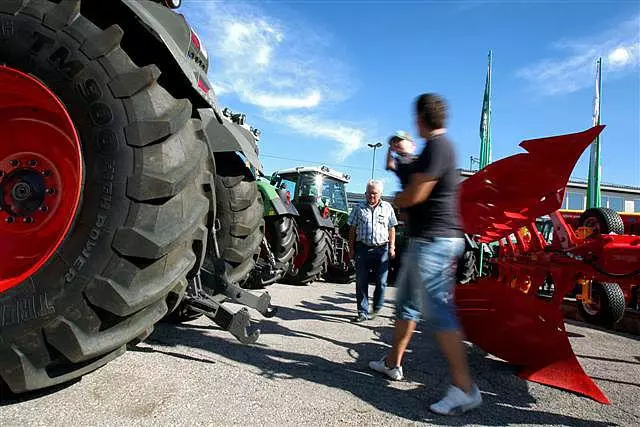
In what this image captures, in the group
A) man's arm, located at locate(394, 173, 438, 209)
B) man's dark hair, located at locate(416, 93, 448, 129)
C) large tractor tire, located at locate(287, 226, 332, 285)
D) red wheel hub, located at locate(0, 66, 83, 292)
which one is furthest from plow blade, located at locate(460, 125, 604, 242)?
large tractor tire, located at locate(287, 226, 332, 285)

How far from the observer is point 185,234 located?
1826 mm

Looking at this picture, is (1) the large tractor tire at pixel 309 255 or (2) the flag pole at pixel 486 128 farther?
(2) the flag pole at pixel 486 128

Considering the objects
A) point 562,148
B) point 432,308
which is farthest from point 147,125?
point 562,148

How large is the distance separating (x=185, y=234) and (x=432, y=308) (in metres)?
1.38

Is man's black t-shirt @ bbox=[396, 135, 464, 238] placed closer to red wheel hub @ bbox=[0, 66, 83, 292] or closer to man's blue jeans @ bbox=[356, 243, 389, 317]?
red wheel hub @ bbox=[0, 66, 83, 292]

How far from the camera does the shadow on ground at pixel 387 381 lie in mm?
2250

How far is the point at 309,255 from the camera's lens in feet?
27.0

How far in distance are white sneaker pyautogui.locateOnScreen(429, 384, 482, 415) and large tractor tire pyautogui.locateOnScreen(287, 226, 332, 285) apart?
592cm

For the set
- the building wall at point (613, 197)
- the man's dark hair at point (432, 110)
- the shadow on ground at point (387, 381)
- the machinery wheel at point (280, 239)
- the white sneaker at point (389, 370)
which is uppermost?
the building wall at point (613, 197)

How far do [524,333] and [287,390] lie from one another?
176 centimetres

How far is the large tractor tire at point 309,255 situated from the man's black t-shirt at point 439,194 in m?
5.67

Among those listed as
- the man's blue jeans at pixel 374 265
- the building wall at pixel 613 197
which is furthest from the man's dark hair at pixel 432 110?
the building wall at pixel 613 197

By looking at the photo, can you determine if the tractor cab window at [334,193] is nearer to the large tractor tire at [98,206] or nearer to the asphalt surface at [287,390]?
the asphalt surface at [287,390]

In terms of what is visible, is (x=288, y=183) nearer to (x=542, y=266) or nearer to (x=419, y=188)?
(x=542, y=266)
